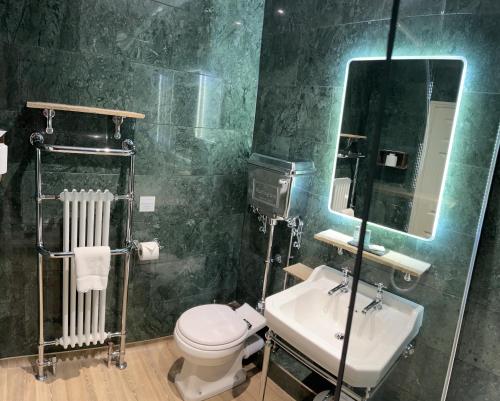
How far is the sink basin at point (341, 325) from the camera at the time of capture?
1377 mm

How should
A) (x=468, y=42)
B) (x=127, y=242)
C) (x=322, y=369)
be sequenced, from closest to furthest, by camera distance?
Result: (x=468, y=42) → (x=322, y=369) → (x=127, y=242)

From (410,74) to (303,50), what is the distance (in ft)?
3.19

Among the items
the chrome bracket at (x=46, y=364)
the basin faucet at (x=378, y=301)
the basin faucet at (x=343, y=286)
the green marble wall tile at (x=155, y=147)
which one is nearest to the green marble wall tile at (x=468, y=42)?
the basin faucet at (x=378, y=301)

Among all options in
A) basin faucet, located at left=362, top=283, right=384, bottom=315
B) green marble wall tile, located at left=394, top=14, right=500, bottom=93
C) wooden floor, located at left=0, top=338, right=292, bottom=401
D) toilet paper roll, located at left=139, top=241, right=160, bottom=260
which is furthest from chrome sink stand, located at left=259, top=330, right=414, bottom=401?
green marble wall tile, located at left=394, top=14, right=500, bottom=93

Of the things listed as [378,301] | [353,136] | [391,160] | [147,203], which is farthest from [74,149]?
[378,301]

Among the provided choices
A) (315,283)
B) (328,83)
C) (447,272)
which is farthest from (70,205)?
(447,272)

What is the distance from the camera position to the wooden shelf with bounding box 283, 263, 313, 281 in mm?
2166

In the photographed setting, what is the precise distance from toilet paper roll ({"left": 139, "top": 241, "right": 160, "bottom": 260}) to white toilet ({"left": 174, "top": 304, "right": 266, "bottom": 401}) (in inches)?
16.0

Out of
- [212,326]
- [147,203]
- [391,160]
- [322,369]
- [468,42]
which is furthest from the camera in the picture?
[147,203]

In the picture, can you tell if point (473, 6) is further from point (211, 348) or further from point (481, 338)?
point (211, 348)

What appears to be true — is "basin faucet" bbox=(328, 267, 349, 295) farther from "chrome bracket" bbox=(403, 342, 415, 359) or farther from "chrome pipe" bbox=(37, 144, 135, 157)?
"chrome pipe" bbox=(37, 144, 135, 157)

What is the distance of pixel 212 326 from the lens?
7.01 ft

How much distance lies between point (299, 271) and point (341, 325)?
1.38 feet

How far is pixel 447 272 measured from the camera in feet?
5.07
